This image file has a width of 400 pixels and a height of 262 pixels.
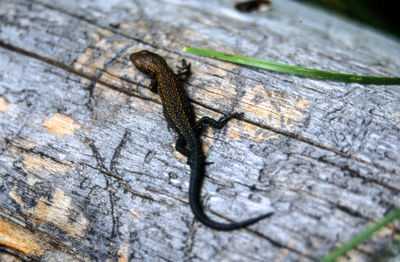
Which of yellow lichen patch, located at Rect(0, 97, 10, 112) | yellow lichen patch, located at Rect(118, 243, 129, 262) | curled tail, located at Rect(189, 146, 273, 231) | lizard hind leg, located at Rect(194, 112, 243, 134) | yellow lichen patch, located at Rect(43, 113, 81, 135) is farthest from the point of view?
yellow lichen patch, located at Rect(0, 97, 10, 112)

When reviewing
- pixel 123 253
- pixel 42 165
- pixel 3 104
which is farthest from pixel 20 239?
pixel 3 104

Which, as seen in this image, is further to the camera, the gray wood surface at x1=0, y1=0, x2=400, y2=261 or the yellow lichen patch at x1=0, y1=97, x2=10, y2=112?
the yellow lichen patch at x1=0, y1=97, x2=10, y2=112

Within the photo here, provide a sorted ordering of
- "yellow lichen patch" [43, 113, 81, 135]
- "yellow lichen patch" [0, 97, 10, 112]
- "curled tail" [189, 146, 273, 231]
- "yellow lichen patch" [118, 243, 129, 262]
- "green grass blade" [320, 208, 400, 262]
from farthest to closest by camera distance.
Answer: "yellow lichen patch" [0, 97, 10, 112] → "yellow lichen patch" [43, 113, 81, 135] → "yellow lichen patch" [118, 243, 129, 262] → "curled tail" [189, 146, 273, 231] → "green grass blade" [320, 208, 400, 262]

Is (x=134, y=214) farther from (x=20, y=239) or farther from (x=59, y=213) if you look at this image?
(x=20, y=239)

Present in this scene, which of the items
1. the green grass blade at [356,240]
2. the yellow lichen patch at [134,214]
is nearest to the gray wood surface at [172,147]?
the yellow lichen patch at [134,214]

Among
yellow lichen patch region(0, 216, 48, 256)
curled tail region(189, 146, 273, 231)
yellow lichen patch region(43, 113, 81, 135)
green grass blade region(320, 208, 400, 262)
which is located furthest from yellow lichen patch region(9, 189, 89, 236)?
green grass blade region(320, 208, 400, 262)

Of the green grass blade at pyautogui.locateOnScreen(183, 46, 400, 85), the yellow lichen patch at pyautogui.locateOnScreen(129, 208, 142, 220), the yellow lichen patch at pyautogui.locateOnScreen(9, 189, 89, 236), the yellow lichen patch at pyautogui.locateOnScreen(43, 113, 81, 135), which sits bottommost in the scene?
the yellow lichen patch at pyautogui.locateOnScreen(9, 189, 89, 236)

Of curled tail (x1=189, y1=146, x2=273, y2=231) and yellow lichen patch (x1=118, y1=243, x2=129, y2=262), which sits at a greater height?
curled tail (x1=189, y1=146, x2=273, y2=231)

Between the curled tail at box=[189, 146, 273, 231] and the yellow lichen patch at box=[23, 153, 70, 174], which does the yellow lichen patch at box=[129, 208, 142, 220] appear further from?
the yellow lichen patch at box=[23, 153, 70, 174]
